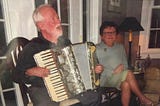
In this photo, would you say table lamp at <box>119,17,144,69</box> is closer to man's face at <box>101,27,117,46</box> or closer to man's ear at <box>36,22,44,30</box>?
man's face at <box>101,27,117,46</box>

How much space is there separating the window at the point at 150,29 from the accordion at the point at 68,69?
374mm

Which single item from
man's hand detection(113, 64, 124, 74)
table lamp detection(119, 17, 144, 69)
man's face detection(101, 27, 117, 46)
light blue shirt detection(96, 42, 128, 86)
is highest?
table lamp detection(119, 17, 144, 69)

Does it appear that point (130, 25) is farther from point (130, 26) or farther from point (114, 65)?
point (114, 65)

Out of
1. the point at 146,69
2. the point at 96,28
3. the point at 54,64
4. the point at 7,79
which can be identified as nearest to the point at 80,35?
the point at 96,28

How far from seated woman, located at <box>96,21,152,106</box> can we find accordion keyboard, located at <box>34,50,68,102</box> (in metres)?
0.21

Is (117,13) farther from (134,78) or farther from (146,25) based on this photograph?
(134,78)

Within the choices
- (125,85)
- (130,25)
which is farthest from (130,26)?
(125,85)

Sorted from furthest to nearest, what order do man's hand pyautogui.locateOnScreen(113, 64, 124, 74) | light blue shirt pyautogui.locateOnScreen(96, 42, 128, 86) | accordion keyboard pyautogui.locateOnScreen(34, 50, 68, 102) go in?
man's hand pyautogui.locateOnScreen(113, 64, 124, 74) → light blue shirt pyautogui.locateOnScreen(96, 42, 128, 86) → accordion keyboard pyautogui.locateOnScreen(34, 50, 68, 102)

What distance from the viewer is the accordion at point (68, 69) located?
0.66 m

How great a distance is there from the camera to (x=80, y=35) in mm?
828

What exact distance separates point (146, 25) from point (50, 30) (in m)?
0.54

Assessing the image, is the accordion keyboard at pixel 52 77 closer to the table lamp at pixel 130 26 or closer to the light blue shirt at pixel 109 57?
the light blue shirt at pixel 109 57

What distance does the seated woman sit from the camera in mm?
877

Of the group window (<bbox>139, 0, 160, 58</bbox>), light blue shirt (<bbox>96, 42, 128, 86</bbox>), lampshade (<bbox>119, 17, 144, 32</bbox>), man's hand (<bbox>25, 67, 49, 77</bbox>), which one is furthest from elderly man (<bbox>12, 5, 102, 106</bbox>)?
window (<bbox>139, 0, 160, 58</bbox>)
